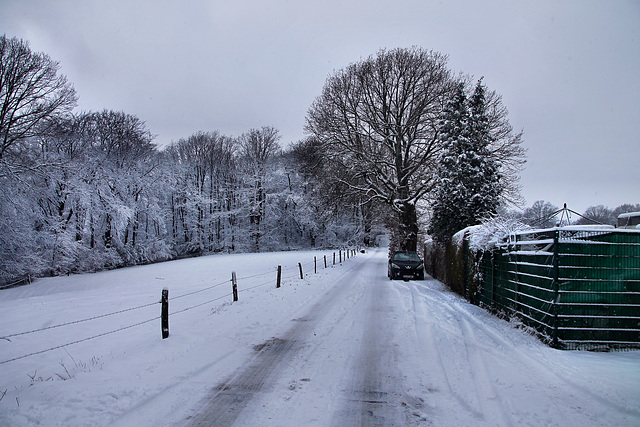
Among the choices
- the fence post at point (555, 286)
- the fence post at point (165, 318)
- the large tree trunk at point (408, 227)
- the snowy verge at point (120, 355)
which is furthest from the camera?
the large tree trunk at point (408, 227)

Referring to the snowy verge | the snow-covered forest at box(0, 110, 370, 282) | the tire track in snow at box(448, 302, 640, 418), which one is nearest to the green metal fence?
the tire track in snow at box(448, 302, 640, 418)

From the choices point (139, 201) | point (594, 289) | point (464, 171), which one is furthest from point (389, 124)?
point (139, 201)

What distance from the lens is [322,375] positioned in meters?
4.99

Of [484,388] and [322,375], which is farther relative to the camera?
[322,375]

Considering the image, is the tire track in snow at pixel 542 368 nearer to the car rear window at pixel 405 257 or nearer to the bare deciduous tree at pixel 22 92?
the car rear window at pixel 405 257

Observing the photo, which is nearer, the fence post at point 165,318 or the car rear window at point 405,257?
the fence post at point 165,318

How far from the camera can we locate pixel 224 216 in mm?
47688

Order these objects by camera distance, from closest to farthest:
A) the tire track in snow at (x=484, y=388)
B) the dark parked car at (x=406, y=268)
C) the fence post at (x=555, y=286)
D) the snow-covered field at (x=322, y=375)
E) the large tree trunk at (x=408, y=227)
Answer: the tire track in snow at (x=484, y=388), the snow-covered field at (x=322, y=375), the fence post at (x=555, y=286), the dark parked car at (x=406, y=268), the large tree trunk at (x=408, y=227)

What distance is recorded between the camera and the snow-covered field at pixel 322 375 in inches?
153

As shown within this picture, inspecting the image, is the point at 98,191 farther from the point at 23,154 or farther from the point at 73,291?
the point at 73,291

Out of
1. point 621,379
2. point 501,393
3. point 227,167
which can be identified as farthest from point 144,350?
point 227,167

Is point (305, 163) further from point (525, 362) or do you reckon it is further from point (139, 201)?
point (525, 362)

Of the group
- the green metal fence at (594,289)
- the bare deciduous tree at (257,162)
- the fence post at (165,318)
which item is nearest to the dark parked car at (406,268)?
the green metal fence at (594,289)

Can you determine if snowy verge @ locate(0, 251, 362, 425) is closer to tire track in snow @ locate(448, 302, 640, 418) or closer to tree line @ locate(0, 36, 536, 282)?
tire track in snow @ locate(448, 302, 640, 418)
